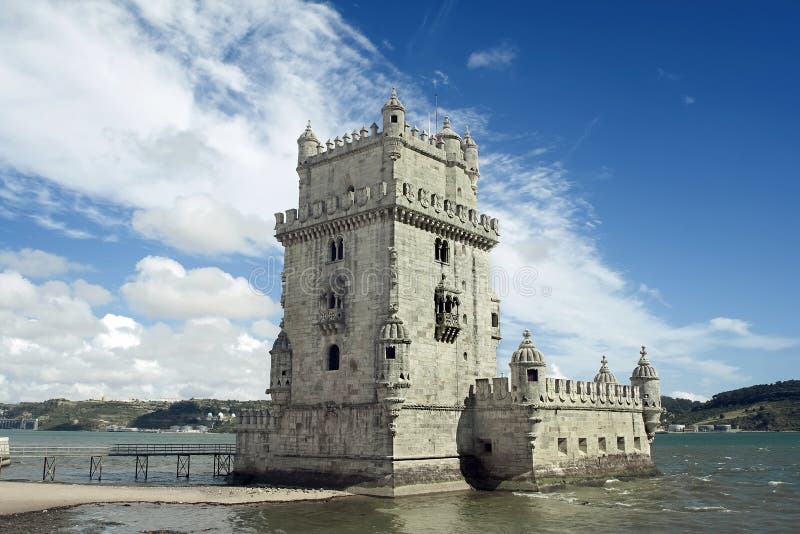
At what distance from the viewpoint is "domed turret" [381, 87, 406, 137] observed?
45.0 metres

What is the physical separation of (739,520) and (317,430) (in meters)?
22.6

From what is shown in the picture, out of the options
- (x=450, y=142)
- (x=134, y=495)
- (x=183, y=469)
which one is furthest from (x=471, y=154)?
(x=183, y=469)

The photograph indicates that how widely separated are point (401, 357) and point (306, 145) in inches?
662

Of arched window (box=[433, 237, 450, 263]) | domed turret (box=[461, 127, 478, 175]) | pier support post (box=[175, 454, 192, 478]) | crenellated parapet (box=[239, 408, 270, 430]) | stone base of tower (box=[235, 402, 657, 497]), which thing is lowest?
pier support post (box=[175, 454, 192, 478])

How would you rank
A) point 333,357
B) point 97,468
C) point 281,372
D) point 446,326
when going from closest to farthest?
point 446,326 → point 333,357 → point 281,372 → point 97,468

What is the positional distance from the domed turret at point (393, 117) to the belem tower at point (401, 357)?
72mm

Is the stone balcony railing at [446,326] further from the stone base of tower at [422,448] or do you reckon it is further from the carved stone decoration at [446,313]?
the stone base of tower at [422,448]

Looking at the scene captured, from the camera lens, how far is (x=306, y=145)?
50125mm

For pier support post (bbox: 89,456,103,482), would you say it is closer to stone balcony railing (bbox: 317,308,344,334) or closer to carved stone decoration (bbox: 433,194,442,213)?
stone balcony railing (bbox: 317,308,344,334)

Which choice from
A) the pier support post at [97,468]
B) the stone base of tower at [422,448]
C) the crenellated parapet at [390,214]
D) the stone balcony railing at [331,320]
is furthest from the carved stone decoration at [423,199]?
the pier support post at [97,468]

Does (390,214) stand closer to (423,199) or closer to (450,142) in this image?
(423,199)

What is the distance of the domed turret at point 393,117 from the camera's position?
148 ft

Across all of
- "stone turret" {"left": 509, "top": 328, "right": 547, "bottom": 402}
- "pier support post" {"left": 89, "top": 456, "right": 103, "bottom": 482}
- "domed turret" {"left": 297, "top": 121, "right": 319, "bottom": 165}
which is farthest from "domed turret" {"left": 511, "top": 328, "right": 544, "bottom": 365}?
"pier support post" {"left": 89, "top": 456, "right": 103, "bottom": 482}

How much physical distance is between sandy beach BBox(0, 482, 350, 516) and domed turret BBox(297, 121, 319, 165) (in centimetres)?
2098
